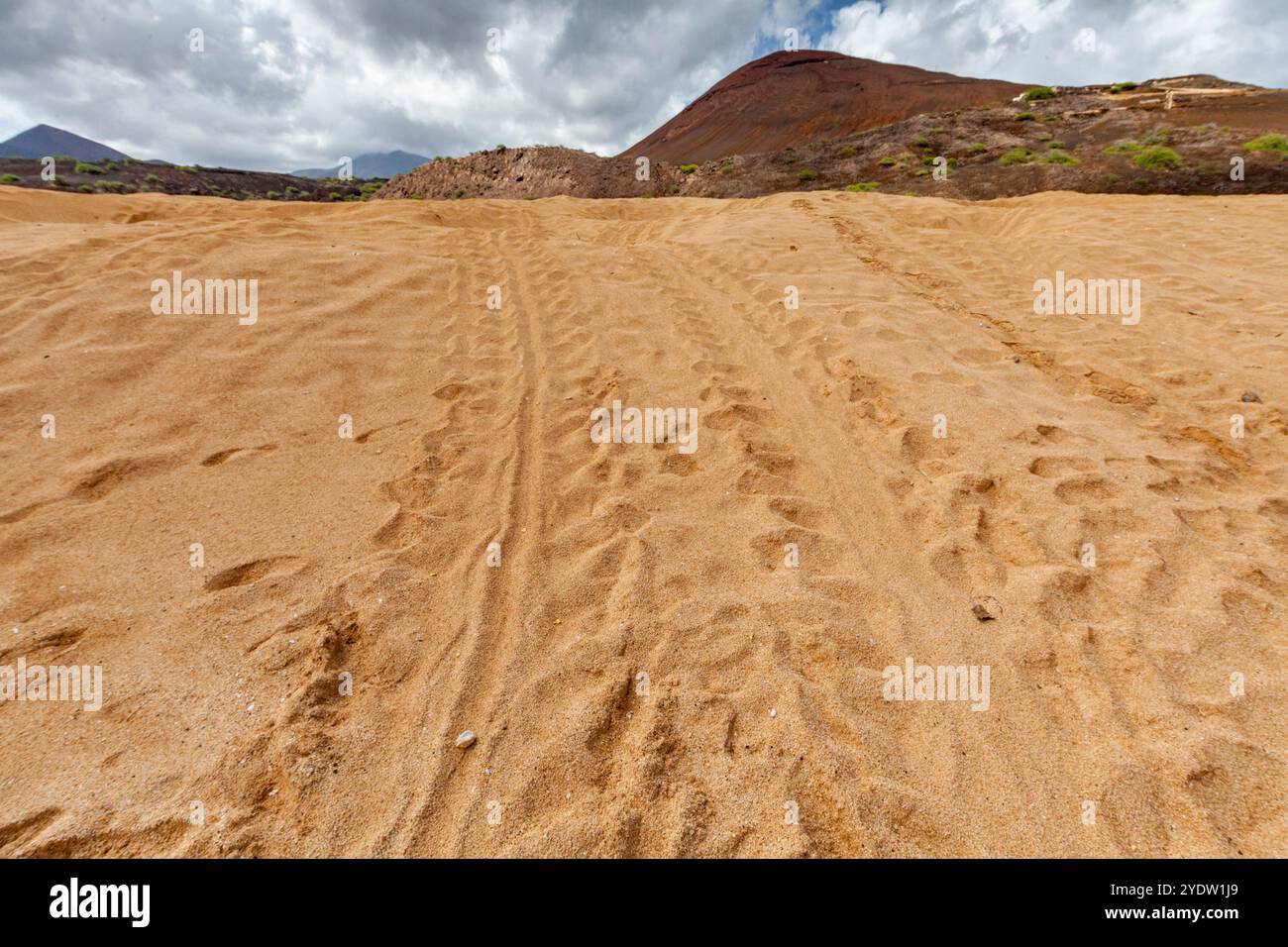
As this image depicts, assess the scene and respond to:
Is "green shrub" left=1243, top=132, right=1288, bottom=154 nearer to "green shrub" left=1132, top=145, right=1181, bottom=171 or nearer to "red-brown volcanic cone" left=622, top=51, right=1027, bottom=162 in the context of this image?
"green shrub" left=1132, top=145, right=1181, bottom=171

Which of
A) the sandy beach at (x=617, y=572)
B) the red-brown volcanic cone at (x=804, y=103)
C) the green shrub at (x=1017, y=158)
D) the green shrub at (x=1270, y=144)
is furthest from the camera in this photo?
the red-brown volcanic cone at (x=804, y=103)

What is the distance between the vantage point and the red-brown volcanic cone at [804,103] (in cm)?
3966

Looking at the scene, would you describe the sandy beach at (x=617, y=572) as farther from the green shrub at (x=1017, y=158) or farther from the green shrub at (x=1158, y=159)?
the green shrub at (x=1017, y=158)

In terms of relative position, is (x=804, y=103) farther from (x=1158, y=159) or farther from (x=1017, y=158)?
(x=1158, y=159)

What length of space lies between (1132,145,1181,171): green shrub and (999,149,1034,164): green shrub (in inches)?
90.0

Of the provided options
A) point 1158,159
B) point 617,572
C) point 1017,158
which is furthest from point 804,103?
point 617,572

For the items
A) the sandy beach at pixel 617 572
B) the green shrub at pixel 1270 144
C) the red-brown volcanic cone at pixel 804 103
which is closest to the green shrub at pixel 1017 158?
the green shrub at pixel 1270 144

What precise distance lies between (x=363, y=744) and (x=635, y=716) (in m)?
0.93

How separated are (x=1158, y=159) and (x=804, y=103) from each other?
4000 cm

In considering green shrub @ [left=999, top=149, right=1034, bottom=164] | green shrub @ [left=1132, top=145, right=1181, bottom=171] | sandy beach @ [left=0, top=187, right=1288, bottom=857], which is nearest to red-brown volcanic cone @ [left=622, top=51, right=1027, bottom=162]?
green shrub @ [left=999, top=149, right=1034, bottom=164]

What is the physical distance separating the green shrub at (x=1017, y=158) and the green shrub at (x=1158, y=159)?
229 cm

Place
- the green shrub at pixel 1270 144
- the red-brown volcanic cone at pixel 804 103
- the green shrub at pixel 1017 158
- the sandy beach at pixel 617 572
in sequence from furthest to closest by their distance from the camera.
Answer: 1. the red-brown volcanic cone at pixel 804 103
2. the green shrub at pixel 1017 158
3. the green shrub at pixel 1270 144
4. the sandy beach at pixel 617 572

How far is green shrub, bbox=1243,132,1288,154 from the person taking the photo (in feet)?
42.4
